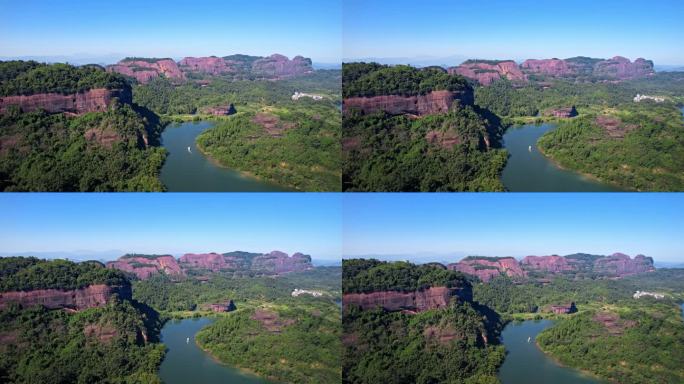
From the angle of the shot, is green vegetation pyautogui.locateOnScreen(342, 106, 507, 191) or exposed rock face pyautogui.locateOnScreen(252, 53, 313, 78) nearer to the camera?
green vegetation pyautogui.locateOnScreen(342, 106, 507, 191)

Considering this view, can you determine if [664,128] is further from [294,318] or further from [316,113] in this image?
[294,318]

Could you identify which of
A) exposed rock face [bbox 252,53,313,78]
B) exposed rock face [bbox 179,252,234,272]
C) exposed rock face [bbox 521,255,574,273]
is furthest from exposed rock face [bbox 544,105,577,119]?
exposed rock face [bbox 179,252,234,272]

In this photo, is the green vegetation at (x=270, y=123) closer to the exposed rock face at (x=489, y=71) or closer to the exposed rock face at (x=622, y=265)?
the exposed rock face at (x=489, y=71)

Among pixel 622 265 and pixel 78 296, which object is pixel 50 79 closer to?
pixel 78 296

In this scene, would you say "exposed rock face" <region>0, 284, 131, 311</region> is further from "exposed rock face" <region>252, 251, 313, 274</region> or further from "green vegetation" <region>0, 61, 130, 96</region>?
"green vegetation" <region>0, 61, 130, 96</region>

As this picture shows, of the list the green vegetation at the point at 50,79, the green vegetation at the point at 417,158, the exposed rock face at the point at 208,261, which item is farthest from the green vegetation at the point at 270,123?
the exposed rock face at the point at 208,261

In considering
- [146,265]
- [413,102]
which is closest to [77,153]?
[146,265]
